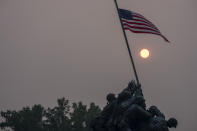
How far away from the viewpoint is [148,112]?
1988cm

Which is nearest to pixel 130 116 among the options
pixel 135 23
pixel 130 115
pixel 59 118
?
pixel 130 115

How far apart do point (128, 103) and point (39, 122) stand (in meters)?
35.8

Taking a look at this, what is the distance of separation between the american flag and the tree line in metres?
28.4

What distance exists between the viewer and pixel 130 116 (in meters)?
19.5

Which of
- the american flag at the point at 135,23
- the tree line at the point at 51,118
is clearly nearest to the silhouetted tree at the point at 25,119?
the tree line at the point at 51,118

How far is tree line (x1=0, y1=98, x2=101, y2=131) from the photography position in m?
52.9

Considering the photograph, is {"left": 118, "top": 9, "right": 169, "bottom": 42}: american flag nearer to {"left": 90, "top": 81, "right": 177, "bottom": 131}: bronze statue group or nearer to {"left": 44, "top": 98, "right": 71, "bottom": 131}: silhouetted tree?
{"left": 90, "top": 81, "right": 177, "bottom": 131}: bronze statue group

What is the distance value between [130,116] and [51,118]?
35381mm

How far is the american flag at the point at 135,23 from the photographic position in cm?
2439

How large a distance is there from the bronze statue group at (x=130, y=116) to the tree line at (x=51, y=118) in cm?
3144

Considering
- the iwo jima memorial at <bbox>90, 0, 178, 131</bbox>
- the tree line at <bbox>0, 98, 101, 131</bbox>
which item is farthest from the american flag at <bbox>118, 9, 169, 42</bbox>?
the tree line at <bbox>0, 98, 101, 131</bbox>

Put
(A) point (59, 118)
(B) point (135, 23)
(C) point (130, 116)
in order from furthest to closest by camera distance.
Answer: (A) point (59, 118)
(B) point (135, 23)
(C) point (130, 116)

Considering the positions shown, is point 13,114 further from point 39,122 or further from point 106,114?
point 106,114

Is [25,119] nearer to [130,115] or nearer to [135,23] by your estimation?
[135,23]
